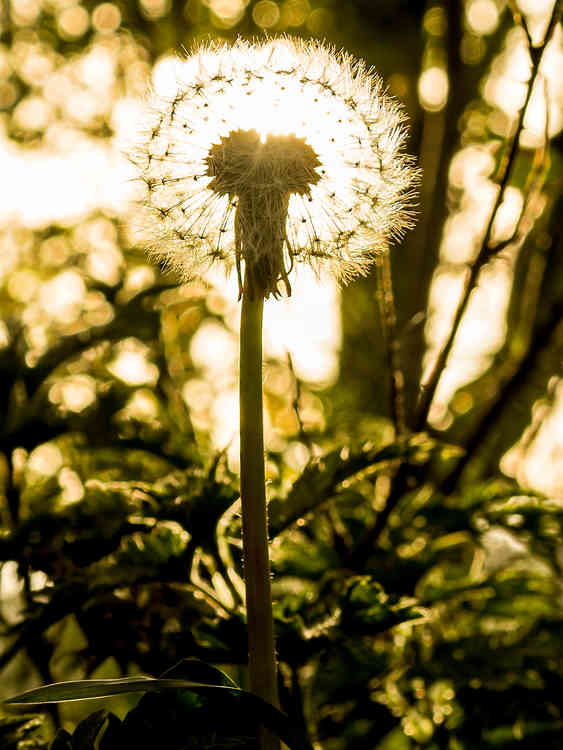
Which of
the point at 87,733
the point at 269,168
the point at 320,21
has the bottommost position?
the point at 87,733

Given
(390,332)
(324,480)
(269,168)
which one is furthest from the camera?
(390,332)

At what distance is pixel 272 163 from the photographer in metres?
0.65

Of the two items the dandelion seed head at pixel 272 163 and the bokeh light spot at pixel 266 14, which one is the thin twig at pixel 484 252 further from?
the bokeh light spot at pixel 266 14

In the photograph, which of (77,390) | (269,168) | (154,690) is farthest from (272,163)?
(77,390)

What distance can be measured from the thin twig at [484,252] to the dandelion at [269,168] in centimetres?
10

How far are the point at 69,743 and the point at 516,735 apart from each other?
677 millimetres

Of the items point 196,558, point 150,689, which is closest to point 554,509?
point 196,558

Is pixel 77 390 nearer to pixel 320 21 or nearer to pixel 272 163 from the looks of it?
pixel 272 163

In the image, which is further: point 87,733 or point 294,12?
point 294,12

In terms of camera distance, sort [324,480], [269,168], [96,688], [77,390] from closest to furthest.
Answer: [96,688], [269,168], [324,480], [77,390]

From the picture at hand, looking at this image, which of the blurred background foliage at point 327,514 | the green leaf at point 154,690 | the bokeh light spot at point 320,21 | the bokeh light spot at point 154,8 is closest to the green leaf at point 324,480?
the blurred background foliage at point 327,514

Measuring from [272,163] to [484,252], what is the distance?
0.97 ft

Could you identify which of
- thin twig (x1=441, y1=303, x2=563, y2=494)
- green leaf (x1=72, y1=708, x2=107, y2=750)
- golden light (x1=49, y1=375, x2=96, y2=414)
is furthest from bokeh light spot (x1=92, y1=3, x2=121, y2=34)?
green leaf (x1=72, y1=708, x2=107, y2=750)

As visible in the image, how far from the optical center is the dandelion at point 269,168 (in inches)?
25.8
